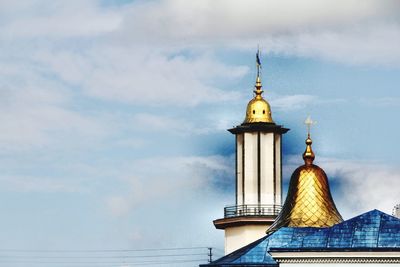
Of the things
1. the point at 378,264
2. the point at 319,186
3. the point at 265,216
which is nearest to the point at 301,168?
the point at 319,186

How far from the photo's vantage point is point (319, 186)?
94.2 meters

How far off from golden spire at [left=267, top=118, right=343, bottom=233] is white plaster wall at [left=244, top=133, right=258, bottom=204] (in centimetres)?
971

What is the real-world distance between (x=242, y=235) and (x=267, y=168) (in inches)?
123

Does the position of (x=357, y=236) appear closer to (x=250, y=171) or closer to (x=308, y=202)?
(x=308, y=202)

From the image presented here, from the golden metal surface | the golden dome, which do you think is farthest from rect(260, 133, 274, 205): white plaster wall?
the golden metal surface

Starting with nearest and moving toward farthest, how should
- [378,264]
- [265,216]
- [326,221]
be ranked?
[378,264], [326,221], [265,216]

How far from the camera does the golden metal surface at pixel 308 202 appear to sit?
92.9m

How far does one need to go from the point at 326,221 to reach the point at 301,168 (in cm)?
310

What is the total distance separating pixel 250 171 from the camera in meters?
105

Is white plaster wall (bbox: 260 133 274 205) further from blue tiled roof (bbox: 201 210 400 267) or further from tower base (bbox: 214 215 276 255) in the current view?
blue tiled roof (bbox: 201 210 400 267)

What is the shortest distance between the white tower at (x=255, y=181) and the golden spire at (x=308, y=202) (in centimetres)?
924

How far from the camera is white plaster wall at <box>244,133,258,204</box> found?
105000 millimetres

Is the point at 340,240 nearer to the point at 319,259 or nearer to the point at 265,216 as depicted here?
the point at 319,259

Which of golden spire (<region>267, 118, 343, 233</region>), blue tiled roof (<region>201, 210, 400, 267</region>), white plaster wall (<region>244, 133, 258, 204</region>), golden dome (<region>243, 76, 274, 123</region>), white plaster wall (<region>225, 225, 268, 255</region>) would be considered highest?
golden dome (<region>243, 76, 274, 123</region>)
